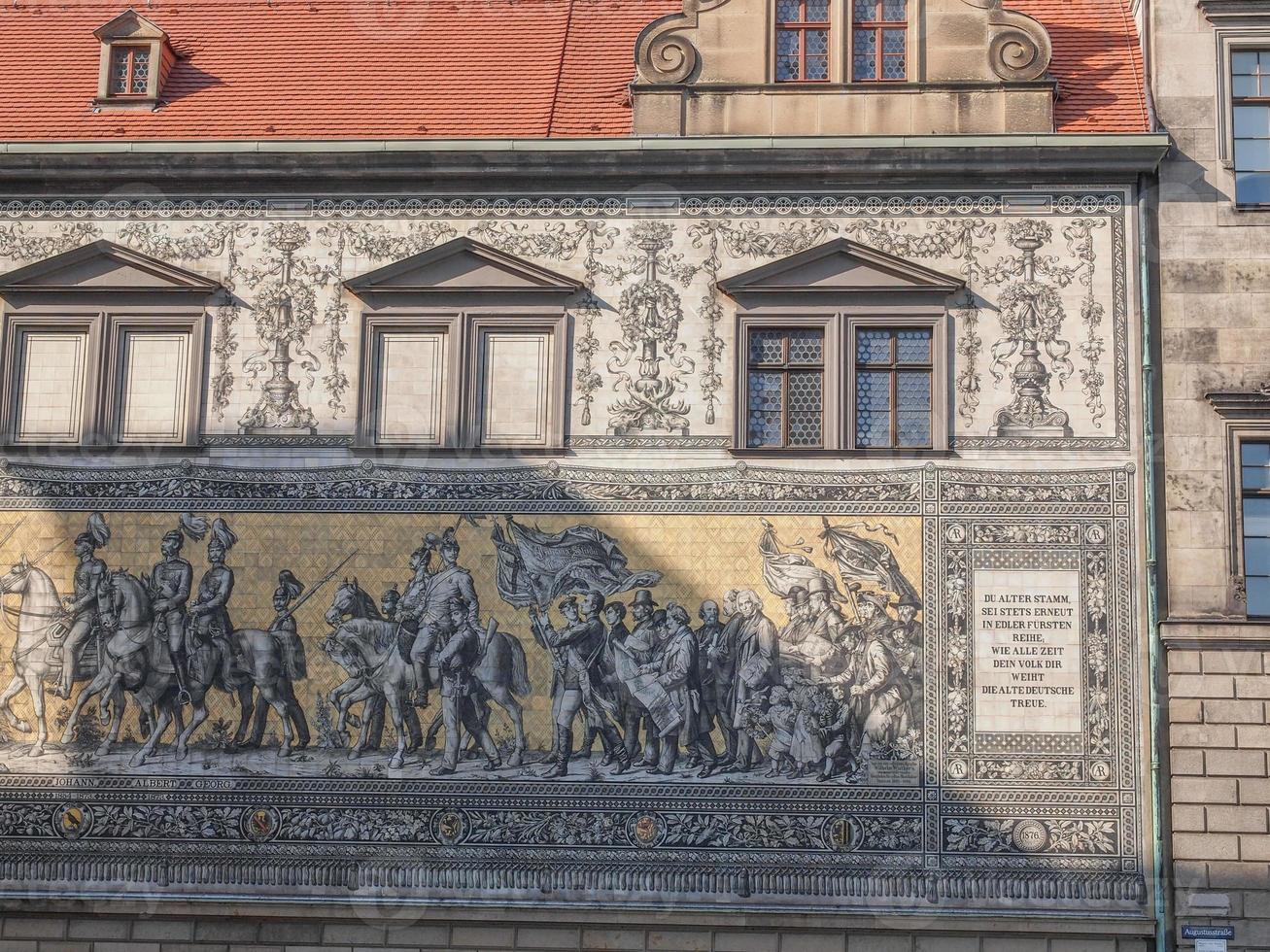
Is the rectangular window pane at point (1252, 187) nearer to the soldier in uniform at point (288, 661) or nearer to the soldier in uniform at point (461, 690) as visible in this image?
the soldier in uniform at point (461, 690)

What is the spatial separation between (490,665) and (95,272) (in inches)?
198

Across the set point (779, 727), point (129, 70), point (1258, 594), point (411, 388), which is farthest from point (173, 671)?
point (1258, 594)

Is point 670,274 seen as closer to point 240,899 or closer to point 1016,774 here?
point 1016,774

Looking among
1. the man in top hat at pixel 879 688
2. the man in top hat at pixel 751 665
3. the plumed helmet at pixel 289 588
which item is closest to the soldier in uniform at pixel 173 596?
the plumed helmet at pixel 289 588

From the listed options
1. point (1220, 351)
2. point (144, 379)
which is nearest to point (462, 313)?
point (144, 379)

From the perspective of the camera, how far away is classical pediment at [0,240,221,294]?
1634 cm

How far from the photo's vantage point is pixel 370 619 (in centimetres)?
1558

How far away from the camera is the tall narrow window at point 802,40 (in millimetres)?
16672

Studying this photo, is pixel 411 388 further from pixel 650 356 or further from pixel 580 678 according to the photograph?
pixel 580 678

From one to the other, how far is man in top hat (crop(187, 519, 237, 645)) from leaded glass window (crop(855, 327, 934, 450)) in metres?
5.45

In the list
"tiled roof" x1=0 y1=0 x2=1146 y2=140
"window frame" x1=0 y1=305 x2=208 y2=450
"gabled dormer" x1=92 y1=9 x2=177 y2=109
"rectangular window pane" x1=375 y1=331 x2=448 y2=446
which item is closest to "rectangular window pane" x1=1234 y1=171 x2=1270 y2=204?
"tiled roof" x1=0 y1=0 x2=1146 y2=140

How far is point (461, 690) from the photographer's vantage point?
15.4 meters

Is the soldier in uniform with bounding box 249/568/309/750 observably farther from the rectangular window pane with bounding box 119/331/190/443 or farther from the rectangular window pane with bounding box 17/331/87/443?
the rectangular window pane with bounding box 17/331/87/443

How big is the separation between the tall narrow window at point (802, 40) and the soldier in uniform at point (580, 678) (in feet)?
16.7
